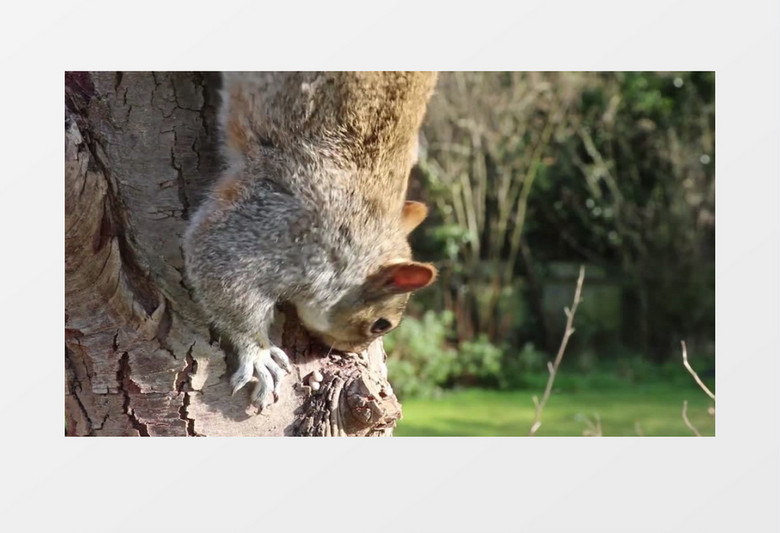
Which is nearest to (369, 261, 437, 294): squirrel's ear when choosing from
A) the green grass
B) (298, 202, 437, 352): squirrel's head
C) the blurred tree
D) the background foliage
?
(298, 202, 437, 352): squirrel's head

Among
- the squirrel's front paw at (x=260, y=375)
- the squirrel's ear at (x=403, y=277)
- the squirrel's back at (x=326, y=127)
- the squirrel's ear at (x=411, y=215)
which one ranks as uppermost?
the squirrel's back at (x=326, y=127)

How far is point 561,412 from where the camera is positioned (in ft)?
A: 17.4

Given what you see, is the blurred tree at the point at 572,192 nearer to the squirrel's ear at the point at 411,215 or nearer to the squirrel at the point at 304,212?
the squirrel's ear at the point at 411,215

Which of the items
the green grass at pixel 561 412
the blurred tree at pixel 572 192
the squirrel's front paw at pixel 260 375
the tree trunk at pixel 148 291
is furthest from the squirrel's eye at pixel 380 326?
the blurred tree at pixel 572 192

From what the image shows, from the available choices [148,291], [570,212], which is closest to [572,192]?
[570,212]

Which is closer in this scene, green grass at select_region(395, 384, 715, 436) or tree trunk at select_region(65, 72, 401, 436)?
tree trunk at select_region(65, 72, 401, 436)

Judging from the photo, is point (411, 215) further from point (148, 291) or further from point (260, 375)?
point (148, 291)

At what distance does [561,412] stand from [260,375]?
3.44 metres

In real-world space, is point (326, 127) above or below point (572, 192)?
below

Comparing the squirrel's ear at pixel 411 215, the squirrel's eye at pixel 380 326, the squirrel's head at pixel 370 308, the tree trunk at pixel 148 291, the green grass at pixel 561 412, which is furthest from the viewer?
the green grass at pixel 561 412

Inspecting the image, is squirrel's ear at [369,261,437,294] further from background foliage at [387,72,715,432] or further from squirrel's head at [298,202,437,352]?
background foliage at [387,72,715,432]

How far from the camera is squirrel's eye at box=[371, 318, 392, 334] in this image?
2.48m

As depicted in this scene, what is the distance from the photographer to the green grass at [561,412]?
476 centimetres
